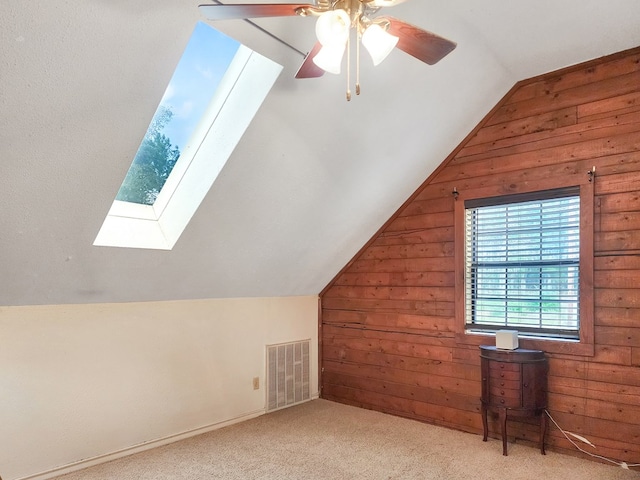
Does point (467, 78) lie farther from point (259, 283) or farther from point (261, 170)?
point (259, 283)

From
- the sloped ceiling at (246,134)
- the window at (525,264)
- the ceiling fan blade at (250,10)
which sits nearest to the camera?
the ceiling fan blade at (250,10)

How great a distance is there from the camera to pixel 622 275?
2.91 metres

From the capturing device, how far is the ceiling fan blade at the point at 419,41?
1.56 meters

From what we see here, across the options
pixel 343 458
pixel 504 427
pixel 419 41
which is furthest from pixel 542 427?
pixel 419 41

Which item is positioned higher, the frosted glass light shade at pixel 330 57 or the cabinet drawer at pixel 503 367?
the frosted glass light shade at pixel 330 57

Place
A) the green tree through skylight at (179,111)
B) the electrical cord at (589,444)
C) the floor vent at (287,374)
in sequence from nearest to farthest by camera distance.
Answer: the green tree through skylight at (179,111)
the electrical cord at (589,444)
the floor vent at (287,374)

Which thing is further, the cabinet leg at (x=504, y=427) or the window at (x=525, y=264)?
the window at (x=525, y=264)

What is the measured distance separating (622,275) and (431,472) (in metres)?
1.82

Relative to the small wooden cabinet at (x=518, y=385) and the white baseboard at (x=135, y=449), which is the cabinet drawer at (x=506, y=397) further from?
the white baseboard at (x=135, y=449)

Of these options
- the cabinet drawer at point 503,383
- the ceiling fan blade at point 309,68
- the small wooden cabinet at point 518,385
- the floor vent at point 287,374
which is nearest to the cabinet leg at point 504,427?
the small wooden cabinet at point 518,385

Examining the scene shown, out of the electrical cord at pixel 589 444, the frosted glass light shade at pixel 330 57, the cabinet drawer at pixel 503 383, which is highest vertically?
the frosted glass light shade at pixel 330 57

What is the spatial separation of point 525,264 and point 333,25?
101 inches

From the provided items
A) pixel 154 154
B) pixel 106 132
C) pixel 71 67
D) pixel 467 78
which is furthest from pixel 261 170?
pixel 467 78

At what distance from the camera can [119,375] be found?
9.95ft
